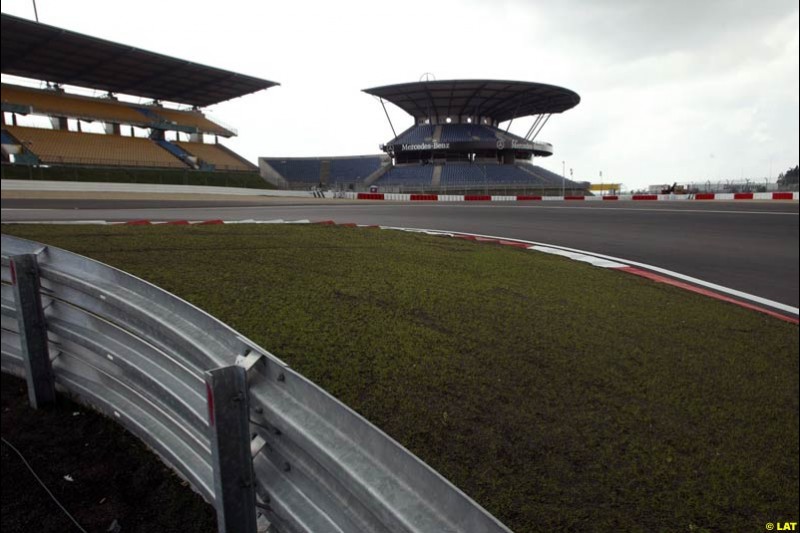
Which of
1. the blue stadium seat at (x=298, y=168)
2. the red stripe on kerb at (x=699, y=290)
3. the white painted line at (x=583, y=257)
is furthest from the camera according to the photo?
the blue stadium seat at (x=298, y=168)

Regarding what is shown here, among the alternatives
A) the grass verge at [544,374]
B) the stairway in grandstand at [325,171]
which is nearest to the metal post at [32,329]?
the grass verge at [544,374]

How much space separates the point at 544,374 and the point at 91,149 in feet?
128

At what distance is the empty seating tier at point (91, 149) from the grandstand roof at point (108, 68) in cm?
455

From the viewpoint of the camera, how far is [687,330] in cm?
376

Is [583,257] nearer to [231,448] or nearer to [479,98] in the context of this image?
[231,448]

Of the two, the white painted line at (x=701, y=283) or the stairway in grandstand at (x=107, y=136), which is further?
the stairway in grandstand at (x=107, y=136)

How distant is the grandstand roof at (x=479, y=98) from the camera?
49.6 meters

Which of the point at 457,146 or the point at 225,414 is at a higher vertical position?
the point at 457,146

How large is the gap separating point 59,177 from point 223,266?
2890 cm

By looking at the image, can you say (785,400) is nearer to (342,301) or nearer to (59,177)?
(342,301)

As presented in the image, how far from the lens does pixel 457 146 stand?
50.4 meters

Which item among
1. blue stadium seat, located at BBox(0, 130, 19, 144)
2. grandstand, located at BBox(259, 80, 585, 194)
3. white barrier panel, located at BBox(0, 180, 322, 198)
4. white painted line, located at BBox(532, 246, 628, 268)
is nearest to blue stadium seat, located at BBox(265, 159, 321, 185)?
grandstand, located at BBox(259, 80, 585, 194)

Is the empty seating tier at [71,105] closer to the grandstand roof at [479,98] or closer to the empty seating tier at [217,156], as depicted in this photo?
the empty seating tier at [217,156]

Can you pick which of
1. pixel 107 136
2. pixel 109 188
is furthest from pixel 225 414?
pixel 107 136
